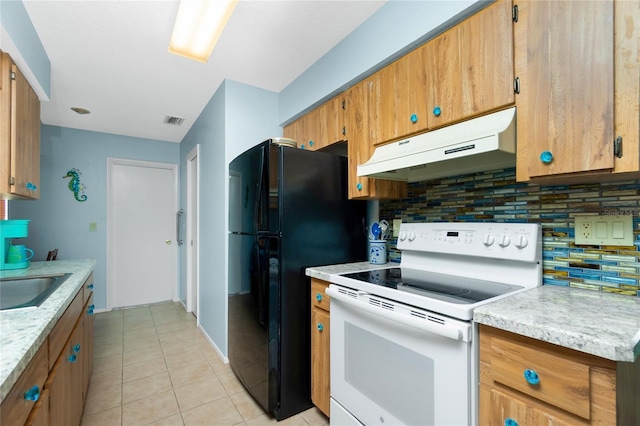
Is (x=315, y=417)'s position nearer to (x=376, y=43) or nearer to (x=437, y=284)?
(x=437, y=284)

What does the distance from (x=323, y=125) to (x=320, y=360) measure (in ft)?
5.18

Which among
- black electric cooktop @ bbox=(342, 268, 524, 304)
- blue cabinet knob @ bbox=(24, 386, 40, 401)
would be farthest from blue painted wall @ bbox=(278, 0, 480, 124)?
blue cabinet knob @ bbox=(24, 386, 40, 401)

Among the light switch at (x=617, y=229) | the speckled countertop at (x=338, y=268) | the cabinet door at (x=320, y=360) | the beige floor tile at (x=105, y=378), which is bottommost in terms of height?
the beige floor tile at (x=105, y=378)

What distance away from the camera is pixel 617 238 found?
1.11 m

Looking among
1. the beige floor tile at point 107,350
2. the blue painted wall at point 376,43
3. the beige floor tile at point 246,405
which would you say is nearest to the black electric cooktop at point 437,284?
the beige floor tile at point 246,405

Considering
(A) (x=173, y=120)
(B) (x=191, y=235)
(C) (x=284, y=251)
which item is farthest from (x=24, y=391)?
(A) (x=173, y=120)

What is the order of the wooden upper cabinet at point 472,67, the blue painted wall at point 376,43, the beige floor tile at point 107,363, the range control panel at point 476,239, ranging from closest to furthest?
the wooden upper cabinet at point 472,67 → the range control panel at point 476,239 → the blue painted wall at point 376,43 → the beige floor tile at point 107,363

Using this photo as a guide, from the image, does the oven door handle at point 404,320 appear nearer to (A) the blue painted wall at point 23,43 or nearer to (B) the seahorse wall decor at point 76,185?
(A) the blue painted wall at point 23,43

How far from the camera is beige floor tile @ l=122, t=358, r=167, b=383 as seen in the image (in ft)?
7.50

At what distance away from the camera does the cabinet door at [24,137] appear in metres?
1.68

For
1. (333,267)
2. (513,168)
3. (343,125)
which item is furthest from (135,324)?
(513,168)

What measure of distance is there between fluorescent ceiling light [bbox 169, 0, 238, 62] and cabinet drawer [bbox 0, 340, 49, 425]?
1.64 metres

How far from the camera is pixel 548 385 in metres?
0.79

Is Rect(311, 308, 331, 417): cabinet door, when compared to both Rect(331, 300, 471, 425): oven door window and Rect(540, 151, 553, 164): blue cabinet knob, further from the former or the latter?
Rect(540, 151, 553, 164): blue cabinet knob
